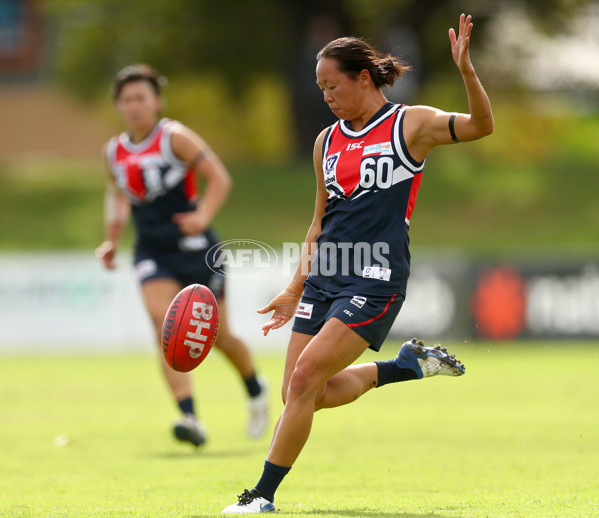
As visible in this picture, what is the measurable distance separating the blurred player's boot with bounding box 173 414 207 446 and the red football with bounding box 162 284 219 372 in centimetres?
174

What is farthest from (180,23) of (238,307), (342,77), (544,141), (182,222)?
(342,77)

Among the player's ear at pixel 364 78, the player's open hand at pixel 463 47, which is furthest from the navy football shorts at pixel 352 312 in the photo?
the player's open hand at pixel 463 47

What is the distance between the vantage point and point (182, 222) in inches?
304

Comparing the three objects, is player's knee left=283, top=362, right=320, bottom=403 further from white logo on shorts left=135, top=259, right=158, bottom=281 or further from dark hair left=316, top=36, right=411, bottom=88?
white logo on shorts left=135, top=259, right=158, bottom=281

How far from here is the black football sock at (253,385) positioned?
27.2ft

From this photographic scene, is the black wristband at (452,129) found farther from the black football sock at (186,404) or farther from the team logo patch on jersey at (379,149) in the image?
the black football sock at (186,404)

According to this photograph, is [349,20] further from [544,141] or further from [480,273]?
[480,273]

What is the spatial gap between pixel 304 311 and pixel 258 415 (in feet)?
9.78

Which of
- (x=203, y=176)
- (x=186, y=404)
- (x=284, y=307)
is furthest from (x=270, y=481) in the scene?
(x=203, y=176)

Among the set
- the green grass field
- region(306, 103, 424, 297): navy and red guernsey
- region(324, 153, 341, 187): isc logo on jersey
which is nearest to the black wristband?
region(306, 103, 424, 297): navy and red guernsey

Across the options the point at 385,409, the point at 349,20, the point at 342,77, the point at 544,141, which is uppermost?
the point at 349,20

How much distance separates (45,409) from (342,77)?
6.00 m

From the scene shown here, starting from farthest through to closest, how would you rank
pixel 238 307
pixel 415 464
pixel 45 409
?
pixel 238 307, pixel 45 409, pixel 415 464

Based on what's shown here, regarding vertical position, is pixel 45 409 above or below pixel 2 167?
below
